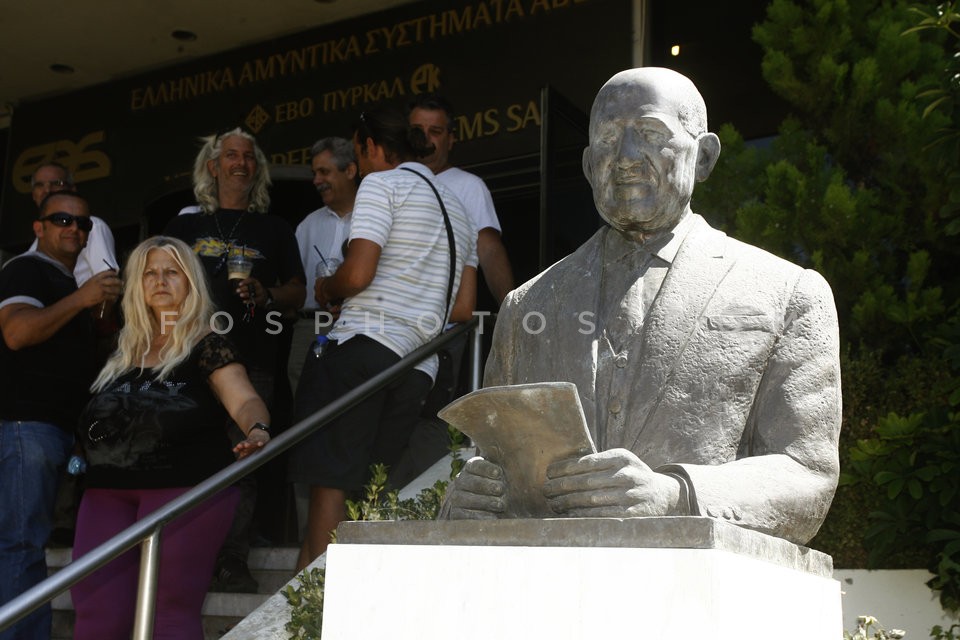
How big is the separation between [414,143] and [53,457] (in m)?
1.89

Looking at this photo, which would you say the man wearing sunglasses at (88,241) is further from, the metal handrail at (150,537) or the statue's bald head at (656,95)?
the statue's bald head at (656,95)

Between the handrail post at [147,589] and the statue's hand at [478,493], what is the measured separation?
1.89 m

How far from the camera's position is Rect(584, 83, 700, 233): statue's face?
99.6 inches

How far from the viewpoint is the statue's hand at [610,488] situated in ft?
7.11

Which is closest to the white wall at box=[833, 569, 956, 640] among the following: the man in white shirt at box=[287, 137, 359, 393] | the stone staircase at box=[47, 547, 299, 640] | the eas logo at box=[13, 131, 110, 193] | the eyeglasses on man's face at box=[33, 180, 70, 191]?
the stone staircase at box=[47, 547, 299, 640]

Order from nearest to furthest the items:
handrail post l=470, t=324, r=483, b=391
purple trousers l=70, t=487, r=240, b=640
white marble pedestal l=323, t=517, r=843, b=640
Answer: white marble pedestal l=323, t=517, r=843, b=640, purple trousers l=70, t=487, r=240, b=640, handrail post l=470, t=324, r=483, b=391

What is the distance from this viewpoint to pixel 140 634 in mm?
3977

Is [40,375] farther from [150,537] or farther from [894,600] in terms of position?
[894,600]

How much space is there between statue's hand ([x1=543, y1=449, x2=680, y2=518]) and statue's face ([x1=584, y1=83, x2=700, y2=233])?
59 cm

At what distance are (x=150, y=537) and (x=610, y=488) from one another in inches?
90.2

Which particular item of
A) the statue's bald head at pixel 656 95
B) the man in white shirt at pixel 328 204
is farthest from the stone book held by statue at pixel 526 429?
the man in white shirt at pixel 328 204

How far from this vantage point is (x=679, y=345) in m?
2.50

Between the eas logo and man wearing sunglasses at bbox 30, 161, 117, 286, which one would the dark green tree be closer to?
man wearing sunglasses at bbox 30, 161, 117, 286

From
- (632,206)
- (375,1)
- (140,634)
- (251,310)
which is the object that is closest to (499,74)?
(375,1)
